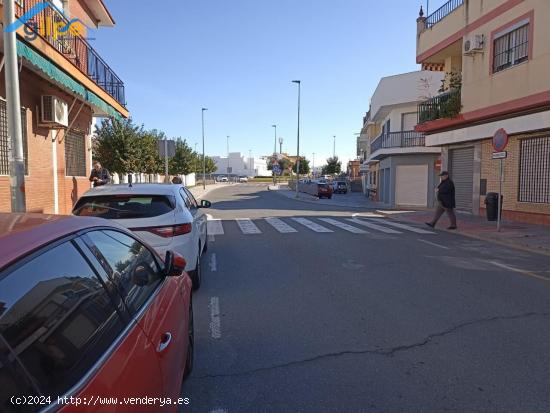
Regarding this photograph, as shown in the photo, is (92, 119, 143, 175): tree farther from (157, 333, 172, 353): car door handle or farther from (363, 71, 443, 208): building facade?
(157, 333, 172, 353): car door handle

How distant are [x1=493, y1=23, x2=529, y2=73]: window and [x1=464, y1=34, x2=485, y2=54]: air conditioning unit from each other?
0.59 meters

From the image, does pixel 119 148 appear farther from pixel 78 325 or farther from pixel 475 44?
pixel 78 325

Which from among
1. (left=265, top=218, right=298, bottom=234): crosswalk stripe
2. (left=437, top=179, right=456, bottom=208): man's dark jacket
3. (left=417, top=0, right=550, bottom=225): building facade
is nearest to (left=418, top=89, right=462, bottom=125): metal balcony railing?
(left=417, top=0, right=550, bottom=225): building facade

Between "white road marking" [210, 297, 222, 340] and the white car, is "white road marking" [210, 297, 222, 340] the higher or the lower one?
the lower one

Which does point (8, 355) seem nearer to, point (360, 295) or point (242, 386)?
point (242, 386)

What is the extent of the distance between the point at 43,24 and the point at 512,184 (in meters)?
16.2

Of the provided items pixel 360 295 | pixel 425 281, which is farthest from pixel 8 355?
pixel 425 281

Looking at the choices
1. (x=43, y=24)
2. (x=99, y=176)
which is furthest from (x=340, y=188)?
(x=43, y=24)

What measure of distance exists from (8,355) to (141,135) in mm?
26247

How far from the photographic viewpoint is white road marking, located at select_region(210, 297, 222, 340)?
4684 mm

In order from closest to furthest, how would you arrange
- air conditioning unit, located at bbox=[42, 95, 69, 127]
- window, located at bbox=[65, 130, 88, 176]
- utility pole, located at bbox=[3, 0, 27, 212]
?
utility pole, located at bbox=[3, 0, 27, 212] → air conditioning unit, located at bbox=[42, 95, 69, 127] → window, located at bbox=[65, 130, 88, 176]

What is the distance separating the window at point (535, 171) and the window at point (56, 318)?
16545 millimetres

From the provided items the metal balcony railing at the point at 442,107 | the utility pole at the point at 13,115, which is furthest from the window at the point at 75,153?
the metal balcony railing at the point at 442,107

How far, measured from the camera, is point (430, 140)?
22375 millimetres
